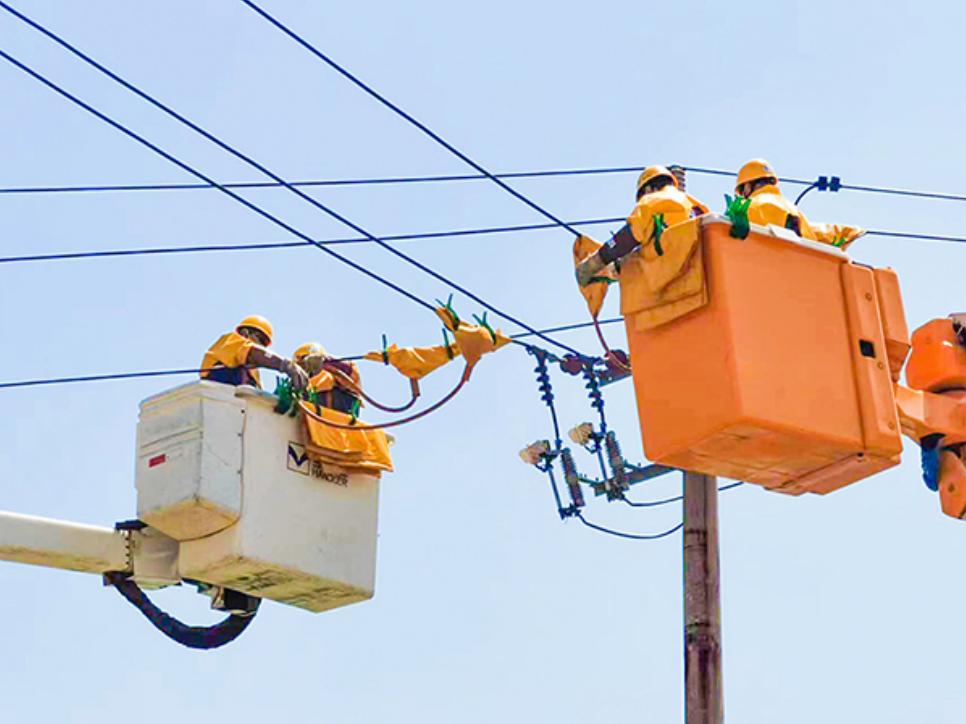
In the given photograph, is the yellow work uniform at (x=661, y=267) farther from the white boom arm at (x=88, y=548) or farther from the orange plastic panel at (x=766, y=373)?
the white boom arm at (x=88, y=548)

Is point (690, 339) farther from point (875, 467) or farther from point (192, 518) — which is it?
point (192, 518)

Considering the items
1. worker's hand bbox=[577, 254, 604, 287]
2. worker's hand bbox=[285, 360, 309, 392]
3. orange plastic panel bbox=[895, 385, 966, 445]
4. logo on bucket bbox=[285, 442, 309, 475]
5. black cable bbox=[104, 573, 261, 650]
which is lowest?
black cable bbox=[104, 573, 261, 650]

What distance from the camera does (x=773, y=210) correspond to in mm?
10055

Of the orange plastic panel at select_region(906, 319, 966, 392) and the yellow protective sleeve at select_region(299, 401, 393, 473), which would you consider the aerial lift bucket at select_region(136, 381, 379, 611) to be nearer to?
the yellow protective sleeve at select_region(299, 401, 393, 473)

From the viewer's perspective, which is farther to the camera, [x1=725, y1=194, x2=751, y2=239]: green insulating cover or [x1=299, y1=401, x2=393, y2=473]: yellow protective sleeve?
[x1=299, y1=401, x2=393, y2=473]: yellow protective sleeve

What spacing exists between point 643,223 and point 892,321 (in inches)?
47.2

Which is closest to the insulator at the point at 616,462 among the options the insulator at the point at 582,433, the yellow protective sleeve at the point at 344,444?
the insulator at the point at 582,433

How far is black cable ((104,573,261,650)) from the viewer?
11.3 metres

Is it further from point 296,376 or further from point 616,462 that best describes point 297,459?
point 616,462

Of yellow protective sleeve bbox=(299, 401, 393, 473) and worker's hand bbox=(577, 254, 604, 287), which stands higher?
worker's hand bbox=(577, 254, 604, 287)

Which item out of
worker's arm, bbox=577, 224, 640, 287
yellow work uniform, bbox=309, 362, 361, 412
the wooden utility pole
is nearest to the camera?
worker's arm, bbox=577, 224, 640, 287

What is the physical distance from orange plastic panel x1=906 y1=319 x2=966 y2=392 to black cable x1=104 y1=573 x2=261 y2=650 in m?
3.58

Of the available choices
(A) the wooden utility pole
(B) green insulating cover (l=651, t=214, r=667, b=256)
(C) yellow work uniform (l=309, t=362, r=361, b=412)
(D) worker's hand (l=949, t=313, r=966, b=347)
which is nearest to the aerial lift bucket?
(C) yellow work uniform (l=309, t=362, r=361, b=412)

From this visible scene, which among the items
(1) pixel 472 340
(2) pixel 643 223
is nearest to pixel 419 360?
(1) pixel 472 340
